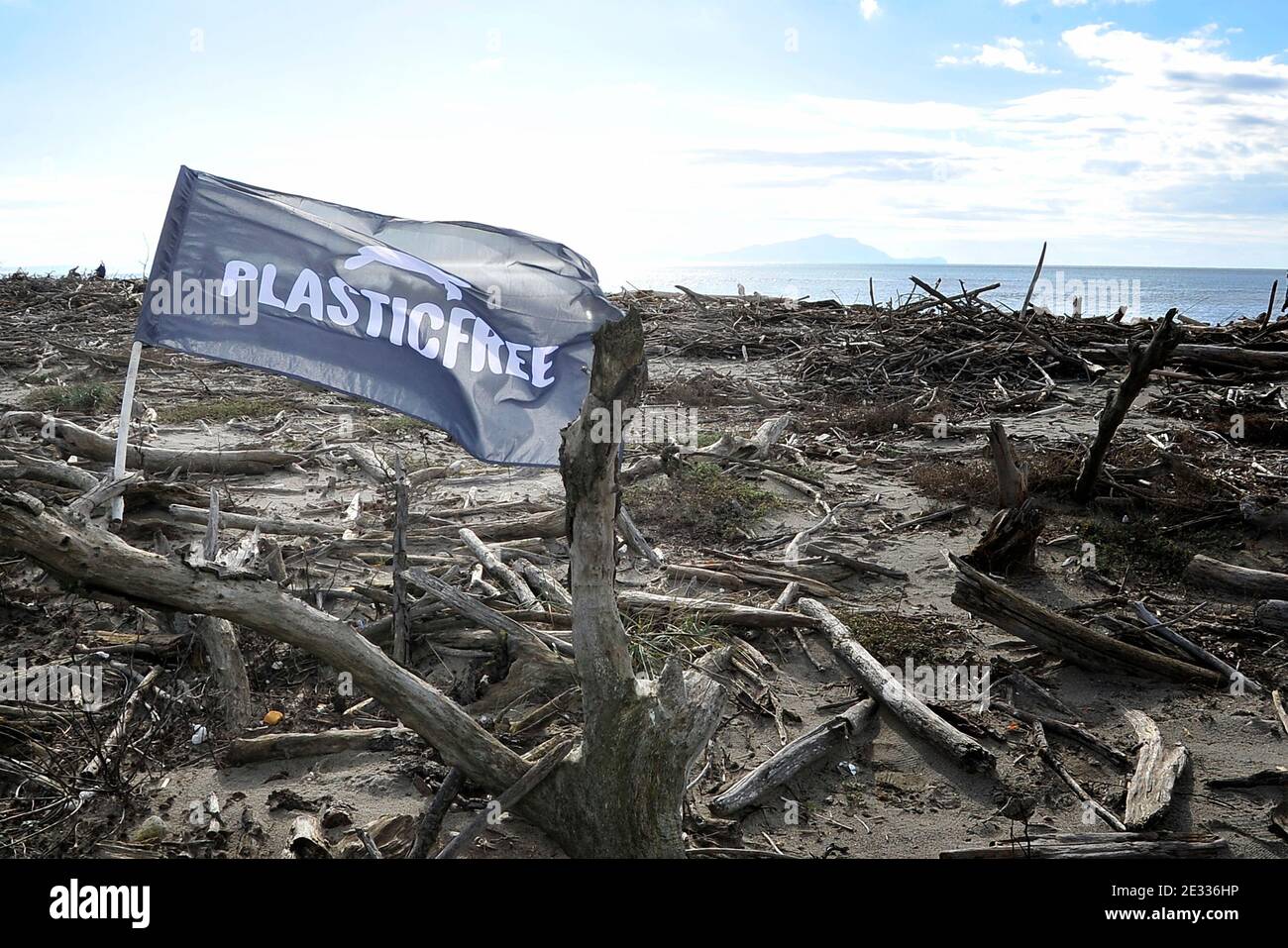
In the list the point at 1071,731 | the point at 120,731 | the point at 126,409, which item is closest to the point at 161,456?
the point at 126,409

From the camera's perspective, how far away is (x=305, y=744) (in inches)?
195

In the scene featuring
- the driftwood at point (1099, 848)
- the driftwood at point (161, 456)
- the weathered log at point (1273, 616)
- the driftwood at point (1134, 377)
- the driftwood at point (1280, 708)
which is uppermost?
the driftwood at point (1134, 377)

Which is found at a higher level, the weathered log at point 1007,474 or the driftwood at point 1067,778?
the weathered log at point 1007,474

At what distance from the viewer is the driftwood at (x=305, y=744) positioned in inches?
192

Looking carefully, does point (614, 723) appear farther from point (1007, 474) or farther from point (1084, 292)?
point (1084, 292)

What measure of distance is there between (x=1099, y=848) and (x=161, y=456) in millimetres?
8098

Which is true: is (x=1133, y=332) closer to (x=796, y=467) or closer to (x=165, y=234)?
(x=796, y=467)

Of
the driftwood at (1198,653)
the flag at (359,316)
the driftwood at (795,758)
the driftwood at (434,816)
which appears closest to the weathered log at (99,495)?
the flag at (359,316)

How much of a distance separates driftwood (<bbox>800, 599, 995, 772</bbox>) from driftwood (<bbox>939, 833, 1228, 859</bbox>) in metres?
0.71

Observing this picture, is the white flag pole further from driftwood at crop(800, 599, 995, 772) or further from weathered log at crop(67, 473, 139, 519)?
driftwood at crop(800, 599, 995, 772)

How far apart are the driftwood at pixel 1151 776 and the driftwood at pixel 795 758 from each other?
52.9 inches

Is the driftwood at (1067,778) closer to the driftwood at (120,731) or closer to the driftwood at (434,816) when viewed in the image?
the driftwood at (434,816)
